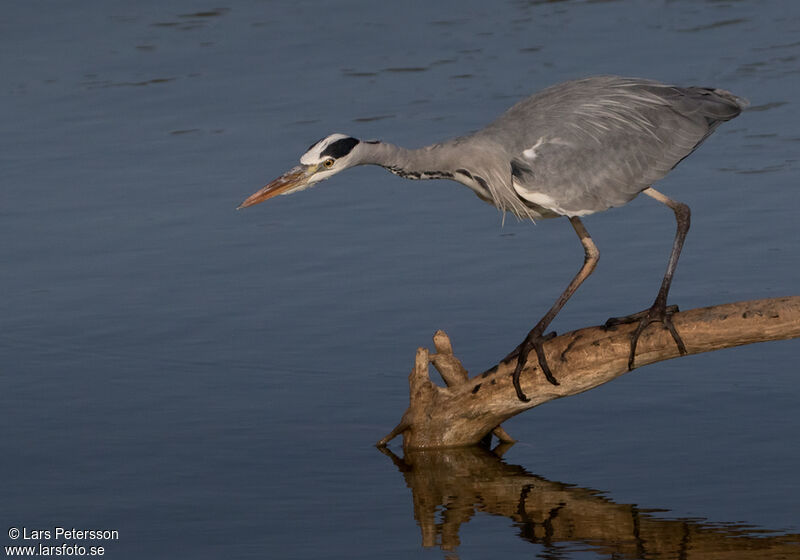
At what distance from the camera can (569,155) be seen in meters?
9.40

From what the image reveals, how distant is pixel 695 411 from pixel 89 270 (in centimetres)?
495

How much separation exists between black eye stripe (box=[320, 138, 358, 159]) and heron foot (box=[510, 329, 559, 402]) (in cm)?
147

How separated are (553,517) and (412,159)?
217 cm

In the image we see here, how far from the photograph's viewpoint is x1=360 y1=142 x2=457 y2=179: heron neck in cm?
905

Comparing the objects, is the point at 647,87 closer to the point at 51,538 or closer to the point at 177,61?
the point at 51,538

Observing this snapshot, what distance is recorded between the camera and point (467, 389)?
30.4ft

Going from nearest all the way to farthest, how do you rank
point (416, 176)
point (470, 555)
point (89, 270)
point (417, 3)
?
1. point (470, 555)
2. point (416, 176)
3. point (89, 270)
4. point (417, 3)

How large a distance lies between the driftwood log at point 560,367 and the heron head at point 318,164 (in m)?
1.17

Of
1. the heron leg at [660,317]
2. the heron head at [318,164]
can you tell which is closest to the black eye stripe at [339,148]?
the heron head at [318,164]

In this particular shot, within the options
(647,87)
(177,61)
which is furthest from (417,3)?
(647,87)

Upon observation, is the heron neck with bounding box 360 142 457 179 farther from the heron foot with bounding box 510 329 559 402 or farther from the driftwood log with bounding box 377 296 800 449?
the heron foot with bounding box 510 329 559 402

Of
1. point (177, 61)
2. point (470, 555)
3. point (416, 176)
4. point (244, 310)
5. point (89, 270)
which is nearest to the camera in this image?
point (470, 555)

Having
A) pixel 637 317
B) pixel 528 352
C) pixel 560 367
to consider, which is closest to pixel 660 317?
pixel 637 317

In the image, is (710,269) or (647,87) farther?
(710,269)
